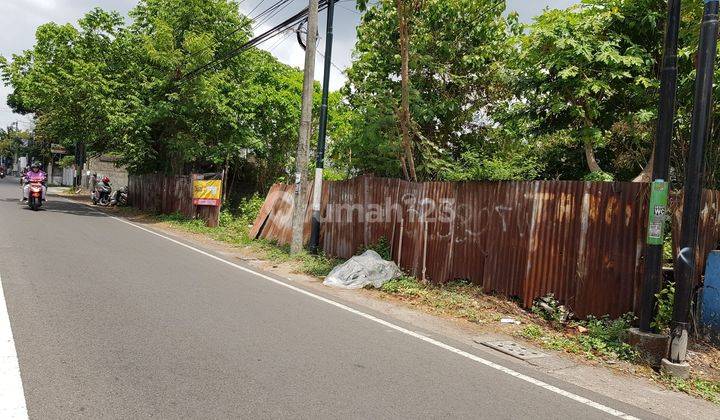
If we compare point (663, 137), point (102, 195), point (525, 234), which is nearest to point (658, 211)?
point (663, 137)

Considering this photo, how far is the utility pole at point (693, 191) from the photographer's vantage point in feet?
16.9

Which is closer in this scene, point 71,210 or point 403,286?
point 403,286

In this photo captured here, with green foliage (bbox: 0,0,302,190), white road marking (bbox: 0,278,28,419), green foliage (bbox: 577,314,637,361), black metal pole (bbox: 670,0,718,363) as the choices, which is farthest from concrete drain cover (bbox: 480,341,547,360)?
green foliage (bbox: 0,0,302,190)

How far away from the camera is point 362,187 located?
11.3m

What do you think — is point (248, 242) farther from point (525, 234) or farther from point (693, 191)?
point (693, 191)

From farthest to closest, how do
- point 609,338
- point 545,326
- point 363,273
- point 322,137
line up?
1. point 322,137
2. point 363,273
3. point 545,326
4. point 609,338

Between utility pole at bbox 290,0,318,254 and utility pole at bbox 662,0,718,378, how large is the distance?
8232 mm

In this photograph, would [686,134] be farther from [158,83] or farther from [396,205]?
[158,83]

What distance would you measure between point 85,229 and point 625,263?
544 inches

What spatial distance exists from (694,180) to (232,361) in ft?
16.4

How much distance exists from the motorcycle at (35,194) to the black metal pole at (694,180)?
67.0 ft

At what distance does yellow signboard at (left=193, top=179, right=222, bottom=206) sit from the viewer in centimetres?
1880

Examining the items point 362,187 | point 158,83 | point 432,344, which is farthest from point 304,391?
point 158,83

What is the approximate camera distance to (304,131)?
1202 cm
